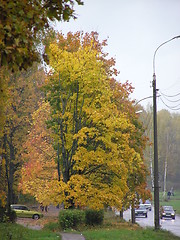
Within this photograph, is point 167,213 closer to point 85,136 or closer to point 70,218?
point 70,218

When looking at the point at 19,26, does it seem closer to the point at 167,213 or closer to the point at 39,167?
the point at 39,167

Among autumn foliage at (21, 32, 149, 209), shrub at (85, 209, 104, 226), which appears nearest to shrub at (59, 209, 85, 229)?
autumn foliage at (21, 32, 149, 209)

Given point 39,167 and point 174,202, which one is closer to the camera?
point 39,167

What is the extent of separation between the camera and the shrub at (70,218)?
21078 mm

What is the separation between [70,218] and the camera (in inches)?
835

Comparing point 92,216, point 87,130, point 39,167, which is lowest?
point 92,216

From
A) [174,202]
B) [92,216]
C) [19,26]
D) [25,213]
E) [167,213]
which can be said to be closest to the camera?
[19,26]

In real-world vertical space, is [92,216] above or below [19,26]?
below

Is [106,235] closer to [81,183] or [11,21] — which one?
[81,183]

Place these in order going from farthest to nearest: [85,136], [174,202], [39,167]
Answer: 1. [174,202]
2. [39,167]
3. [85,136]

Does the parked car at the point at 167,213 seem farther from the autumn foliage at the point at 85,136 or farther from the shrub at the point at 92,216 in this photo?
the autumn foliage at the point at 85,136

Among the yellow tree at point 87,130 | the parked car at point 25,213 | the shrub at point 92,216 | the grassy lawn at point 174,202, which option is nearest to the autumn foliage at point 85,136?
the yellow tree at point 87,130

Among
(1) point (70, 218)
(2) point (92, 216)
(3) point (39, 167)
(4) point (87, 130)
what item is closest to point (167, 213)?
(2) point (92, 216)

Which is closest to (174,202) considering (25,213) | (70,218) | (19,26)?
→ (25,213)
